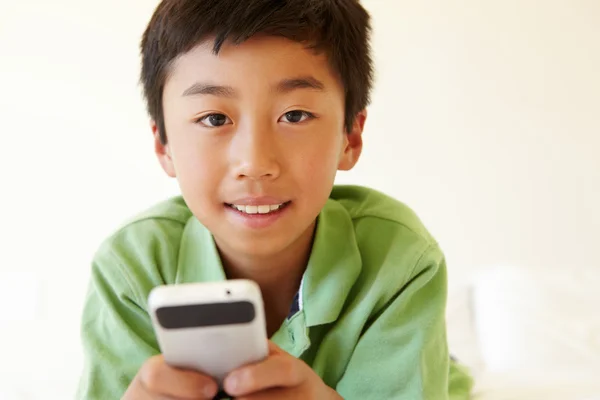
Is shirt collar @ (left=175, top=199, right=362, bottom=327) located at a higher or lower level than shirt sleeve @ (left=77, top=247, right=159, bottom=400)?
higher

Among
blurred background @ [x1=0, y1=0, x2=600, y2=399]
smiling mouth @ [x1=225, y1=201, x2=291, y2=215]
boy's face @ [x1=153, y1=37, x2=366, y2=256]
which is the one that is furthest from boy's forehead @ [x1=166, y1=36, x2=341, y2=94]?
blurred background @ [x1=0, y1=0, x2=600, y2=399]

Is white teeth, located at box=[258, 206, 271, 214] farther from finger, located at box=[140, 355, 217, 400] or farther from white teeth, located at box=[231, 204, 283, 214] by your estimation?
finger, located at box=[140, 355, 217, 400]

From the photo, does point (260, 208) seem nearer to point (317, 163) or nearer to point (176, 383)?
point (317, 163)

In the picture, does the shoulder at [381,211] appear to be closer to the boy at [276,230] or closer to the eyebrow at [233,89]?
the boy at [276,230]

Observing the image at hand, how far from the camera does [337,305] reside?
736 millimetres

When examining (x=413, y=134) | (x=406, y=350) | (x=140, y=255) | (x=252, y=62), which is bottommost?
(x=406, y=350)

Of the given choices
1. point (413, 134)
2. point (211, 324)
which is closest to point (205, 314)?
point (211, 324)

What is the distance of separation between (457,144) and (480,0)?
1.08 feet

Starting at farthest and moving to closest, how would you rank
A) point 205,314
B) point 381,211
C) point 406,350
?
point 381,211 → point 406,350 → point 205,314

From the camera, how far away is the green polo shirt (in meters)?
0.73

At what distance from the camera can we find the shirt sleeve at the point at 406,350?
28.2 inches

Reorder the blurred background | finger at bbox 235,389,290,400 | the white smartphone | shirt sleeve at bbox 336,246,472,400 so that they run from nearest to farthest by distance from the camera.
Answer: the white smartphone < finger at bbox 235,389,290,400 < shirt sleeve at bbox 336,246,472,400 < the blurred background

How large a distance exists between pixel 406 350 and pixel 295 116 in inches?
11.4

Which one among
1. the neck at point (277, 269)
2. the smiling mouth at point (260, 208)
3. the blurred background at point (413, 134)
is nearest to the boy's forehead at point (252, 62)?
the smiling mouth at point (260, 208)
